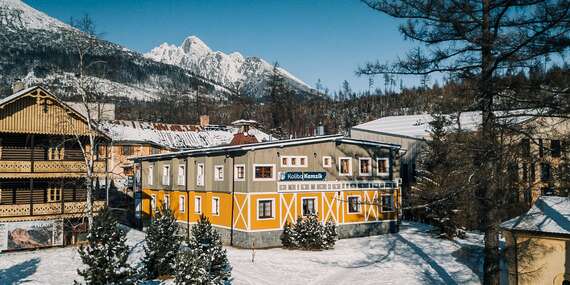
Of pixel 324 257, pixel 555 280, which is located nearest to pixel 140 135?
pixel 324 257

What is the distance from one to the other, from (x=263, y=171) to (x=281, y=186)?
1.48 metres

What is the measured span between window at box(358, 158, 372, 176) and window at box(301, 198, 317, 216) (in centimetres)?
425

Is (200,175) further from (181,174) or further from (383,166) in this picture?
(383,166)

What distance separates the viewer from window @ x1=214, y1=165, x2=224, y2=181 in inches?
1167

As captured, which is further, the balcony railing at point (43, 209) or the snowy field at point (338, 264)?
the balcony railing at point (43, 209)

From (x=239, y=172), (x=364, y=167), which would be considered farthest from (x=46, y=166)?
A: (x=364, y=167)

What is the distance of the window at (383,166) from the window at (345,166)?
2.56 metres

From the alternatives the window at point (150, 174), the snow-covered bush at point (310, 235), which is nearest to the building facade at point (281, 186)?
the snow-covered bush at point (310, 235)

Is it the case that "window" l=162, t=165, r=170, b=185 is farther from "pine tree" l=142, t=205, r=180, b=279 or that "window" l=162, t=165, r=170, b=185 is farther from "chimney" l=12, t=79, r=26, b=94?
"pine tree" l=142, t=205, r=180, b=279

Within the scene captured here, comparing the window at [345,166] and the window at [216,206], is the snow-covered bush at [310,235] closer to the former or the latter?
the window at [345,166]

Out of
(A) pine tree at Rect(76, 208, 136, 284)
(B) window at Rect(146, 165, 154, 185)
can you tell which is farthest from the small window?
(B) window at Rect(146, 165, 154, 185)

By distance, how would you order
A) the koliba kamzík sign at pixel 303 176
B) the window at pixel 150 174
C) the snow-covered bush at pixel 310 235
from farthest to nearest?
the window at pixel 150 174 → the koliba kamzík sign at pixel 303 176 → the snow-covered bush at pixel 310 235

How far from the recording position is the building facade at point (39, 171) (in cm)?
2578

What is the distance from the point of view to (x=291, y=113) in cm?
9119
